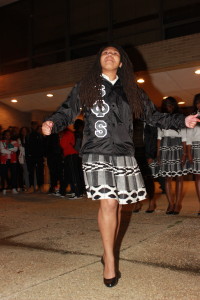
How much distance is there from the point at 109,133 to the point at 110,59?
1.99ft

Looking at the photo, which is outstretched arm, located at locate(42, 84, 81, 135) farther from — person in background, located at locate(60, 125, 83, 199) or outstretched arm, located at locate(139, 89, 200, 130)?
person in background, located at locate(60, 125, 83, 199)

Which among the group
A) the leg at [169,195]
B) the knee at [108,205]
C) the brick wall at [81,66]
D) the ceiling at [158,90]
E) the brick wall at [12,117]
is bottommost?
the leg at [169,195]

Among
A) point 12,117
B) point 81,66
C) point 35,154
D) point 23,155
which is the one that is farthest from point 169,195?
point 12,117

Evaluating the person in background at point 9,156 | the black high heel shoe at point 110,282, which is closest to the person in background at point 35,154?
the person in background at point 9,156

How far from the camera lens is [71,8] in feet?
41.3

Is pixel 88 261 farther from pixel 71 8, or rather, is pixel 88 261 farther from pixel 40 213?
pixel 71 8

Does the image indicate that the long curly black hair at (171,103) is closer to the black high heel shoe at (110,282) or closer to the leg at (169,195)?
the leg at (169,195)

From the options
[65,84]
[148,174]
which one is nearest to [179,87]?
[65,84]

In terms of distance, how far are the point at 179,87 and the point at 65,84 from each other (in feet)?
11.8

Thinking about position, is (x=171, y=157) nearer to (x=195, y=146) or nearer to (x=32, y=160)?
(x=195, y=146)

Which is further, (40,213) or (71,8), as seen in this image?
(71,8)

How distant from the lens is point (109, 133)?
8.57 ft

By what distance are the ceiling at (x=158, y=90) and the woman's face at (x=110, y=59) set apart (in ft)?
23.6

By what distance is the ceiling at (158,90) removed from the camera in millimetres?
10211
